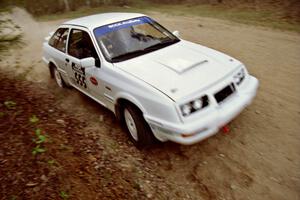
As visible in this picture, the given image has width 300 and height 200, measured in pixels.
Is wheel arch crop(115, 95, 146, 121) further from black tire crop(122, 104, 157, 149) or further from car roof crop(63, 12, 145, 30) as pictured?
car roof crop(63, 12, 145, 30)

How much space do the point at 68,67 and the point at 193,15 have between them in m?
8.54

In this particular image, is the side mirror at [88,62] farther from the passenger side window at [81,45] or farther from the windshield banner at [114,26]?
the windshield banner at [114,26]

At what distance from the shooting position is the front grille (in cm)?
330

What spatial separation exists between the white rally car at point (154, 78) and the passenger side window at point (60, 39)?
15 centimetres

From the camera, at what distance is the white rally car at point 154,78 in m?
3.12

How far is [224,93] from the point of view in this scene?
11.1ft

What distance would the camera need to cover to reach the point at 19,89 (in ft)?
19.4

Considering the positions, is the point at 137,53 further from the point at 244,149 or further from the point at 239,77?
the point at 244,149

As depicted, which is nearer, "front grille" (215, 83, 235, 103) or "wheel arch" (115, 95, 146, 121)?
"front grille" (215, 83, 235, 103)

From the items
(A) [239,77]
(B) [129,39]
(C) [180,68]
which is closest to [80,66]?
(B) [129,39]

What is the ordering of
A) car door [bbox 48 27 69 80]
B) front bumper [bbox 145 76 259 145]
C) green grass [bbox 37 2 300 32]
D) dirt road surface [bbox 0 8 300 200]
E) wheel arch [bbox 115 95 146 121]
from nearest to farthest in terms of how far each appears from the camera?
1. front bumper [bbox 145 76 259 145]
2. dirt road surface [bbox 0 8 300 200]
3. wheel arch [bbox 115 95 146 121]
4. car door [bbox 48 27 69 80]
5. green grass [bbox 37 2 300 32]

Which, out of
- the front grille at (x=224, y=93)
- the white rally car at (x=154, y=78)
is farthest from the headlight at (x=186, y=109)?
the front grille at (x=224, y=93)

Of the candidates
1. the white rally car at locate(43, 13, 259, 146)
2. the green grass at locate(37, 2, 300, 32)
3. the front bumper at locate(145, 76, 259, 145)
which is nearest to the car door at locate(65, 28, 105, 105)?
the white rally car at locate(43, 13, 259, 146)

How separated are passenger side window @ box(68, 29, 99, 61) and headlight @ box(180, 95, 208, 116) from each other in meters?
1.77
